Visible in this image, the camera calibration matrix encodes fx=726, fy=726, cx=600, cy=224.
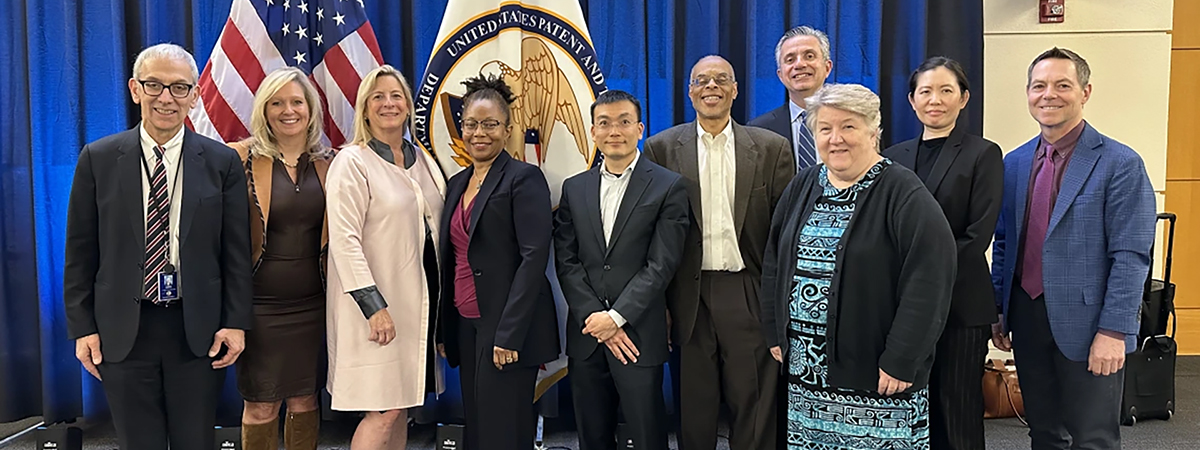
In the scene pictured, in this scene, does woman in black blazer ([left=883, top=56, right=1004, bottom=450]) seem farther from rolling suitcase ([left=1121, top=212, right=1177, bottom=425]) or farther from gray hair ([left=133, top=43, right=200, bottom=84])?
gray hair ([left=133, top=43, right=200, bottom=84])

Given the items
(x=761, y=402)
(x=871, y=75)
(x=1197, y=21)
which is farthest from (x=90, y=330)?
(x=1197, y=21)

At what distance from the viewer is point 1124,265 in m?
2.24

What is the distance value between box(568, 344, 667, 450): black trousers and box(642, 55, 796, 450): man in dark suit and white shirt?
0.53 ft

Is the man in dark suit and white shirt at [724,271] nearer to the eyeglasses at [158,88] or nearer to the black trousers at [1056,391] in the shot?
the black trousers at [1056,391]

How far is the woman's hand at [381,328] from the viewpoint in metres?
2.44

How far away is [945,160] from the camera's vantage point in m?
2.50

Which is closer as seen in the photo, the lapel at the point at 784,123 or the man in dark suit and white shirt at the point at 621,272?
the man in dark suit and white shirt at the point at 621,272

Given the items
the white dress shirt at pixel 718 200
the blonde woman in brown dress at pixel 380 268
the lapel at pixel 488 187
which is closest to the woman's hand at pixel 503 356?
the blonde woman in brown dress at pixel 380 268

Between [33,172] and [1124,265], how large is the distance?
4594 mm

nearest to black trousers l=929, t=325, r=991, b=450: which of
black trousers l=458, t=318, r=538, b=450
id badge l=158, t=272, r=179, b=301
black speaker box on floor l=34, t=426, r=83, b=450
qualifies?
black trousers l=458, t=318, r=538, b=450

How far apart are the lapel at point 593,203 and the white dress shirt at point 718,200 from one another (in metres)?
0.37

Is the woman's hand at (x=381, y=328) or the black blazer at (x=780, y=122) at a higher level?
the black blazer at (x=780, y=122)

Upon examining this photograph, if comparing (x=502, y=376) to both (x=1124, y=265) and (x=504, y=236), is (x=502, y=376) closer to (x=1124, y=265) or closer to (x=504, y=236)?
(x=504, y=236)

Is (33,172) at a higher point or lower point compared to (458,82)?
lower
